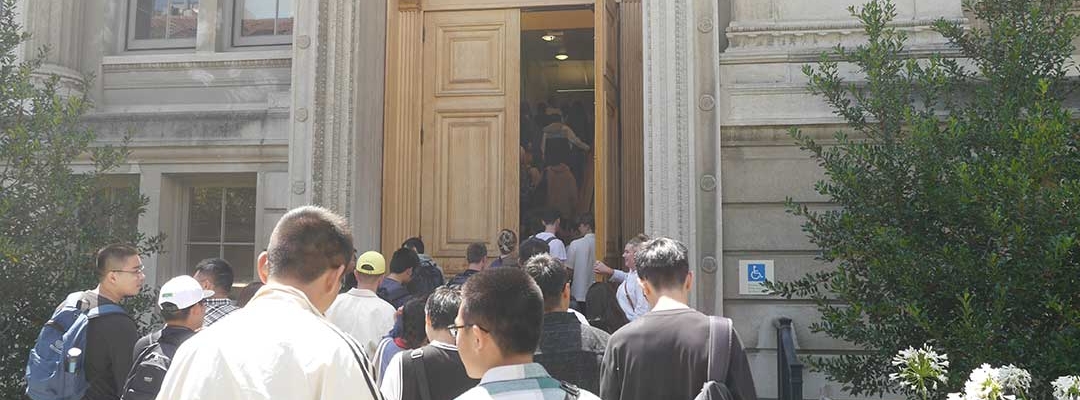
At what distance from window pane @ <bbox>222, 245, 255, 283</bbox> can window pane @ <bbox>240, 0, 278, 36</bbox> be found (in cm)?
241

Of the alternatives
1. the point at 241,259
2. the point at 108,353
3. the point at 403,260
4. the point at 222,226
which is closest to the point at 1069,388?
the point at 403,260

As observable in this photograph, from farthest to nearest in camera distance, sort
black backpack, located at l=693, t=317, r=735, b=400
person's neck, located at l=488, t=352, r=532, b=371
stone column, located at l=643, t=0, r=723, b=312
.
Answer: stone column, located at l=643, t=0, r=723, b=312
black backpack, located at l=693, t=317, r=735, b=400
person's neck, located at l=488, t=352, r=532, b=371

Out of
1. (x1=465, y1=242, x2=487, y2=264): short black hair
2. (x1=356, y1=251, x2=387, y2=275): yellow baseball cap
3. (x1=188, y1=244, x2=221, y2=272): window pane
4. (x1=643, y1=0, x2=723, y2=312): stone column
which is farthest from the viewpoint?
(x1=188, y1=244, x2=221, y2=272): window pane

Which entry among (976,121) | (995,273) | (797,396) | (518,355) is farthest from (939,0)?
(518,355)

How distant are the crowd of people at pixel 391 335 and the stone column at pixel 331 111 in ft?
5.13

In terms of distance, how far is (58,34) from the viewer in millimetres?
10375

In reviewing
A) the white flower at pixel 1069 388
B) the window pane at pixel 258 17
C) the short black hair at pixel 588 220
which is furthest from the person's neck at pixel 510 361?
the window pane at pixel 258 17

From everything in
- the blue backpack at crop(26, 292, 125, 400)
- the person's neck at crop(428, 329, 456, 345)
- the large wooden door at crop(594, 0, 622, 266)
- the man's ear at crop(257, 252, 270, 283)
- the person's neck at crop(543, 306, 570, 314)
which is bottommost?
the blue backpack at crop(26, 292, 125, 400)

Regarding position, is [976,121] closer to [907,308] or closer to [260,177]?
[907,308]

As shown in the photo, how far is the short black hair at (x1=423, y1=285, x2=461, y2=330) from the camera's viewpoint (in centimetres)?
412

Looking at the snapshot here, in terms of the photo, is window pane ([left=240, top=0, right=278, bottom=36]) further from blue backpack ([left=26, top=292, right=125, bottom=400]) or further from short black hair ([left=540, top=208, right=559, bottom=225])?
blue backpack ([left=26, top=292, right=125, bottom=400])

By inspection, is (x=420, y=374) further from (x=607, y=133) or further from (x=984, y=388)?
(x=607, y=133)

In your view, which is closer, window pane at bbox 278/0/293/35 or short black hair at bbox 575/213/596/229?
short black hair at bbox 575/213/596/229

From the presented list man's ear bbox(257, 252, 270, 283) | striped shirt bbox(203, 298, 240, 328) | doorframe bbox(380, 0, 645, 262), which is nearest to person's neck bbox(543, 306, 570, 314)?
man's ear bbox(257, 252, 270, 283)
